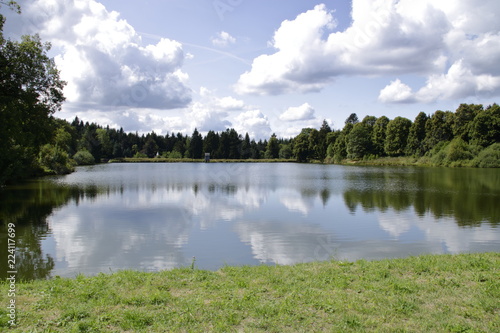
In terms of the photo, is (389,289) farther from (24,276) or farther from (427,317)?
(24,276)

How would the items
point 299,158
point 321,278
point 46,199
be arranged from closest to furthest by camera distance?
point 321,278 → point 46,199 → point 299,158

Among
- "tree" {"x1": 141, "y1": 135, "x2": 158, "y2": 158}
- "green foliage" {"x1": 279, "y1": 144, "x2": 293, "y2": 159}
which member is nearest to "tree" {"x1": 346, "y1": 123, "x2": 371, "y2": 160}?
"green foliage" {"x1": 279, "y1": 144, "x2": 293, "y2": 159}

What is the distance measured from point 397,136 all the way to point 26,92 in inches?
3075

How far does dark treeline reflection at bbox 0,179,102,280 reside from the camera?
9476mm

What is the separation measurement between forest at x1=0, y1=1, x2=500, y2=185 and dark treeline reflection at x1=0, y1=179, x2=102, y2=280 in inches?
128

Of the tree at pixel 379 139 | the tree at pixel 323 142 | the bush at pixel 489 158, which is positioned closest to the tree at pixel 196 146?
the tree at pixel 323 142

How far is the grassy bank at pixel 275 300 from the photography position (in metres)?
4.75

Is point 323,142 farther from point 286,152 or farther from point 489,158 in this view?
point 489,158

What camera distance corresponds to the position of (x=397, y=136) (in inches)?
3295

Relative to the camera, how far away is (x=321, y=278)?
679cm

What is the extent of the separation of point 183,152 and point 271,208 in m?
110

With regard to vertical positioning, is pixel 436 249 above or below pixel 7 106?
A: below

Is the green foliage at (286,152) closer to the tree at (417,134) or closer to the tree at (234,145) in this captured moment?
the tree at (234,145)

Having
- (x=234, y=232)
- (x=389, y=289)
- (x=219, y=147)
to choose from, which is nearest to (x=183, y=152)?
(x=219, y=147)
